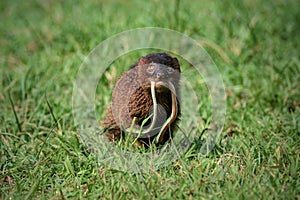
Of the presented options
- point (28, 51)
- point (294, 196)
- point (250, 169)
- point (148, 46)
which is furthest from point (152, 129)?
point (28, 51)

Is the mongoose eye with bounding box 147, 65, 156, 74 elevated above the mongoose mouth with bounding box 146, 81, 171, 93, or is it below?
above

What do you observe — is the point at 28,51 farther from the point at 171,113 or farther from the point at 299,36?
the point at 299,36

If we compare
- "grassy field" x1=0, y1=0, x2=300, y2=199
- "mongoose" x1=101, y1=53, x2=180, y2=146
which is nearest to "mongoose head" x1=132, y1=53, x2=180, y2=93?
"mongoose" x1=101, y1=53, x2=180, y2=146

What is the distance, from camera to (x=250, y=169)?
326cm

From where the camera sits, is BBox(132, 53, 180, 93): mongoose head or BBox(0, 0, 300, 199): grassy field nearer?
BBox(0, 0, 300, 199): grassy field

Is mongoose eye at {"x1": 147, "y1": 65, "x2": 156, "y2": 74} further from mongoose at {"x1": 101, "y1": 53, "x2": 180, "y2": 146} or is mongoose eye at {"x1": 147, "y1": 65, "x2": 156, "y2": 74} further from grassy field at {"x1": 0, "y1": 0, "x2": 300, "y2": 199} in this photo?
grassy field at {"x1": 0, "y1": 0, "x2": 300, "y2": 199}

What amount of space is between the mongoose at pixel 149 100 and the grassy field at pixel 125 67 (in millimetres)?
272

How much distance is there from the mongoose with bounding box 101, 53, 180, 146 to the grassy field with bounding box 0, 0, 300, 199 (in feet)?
0.89

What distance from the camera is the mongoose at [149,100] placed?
3400mm

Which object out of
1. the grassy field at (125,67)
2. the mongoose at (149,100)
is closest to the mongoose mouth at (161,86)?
the mongoose at (149,100)

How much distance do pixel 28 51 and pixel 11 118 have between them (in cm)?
139

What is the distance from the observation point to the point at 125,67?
16.0ft

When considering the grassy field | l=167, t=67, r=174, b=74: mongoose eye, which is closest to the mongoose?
A: l=167, t=67, r=174, b=74: mongoose eye

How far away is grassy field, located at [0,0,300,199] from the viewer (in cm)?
320
